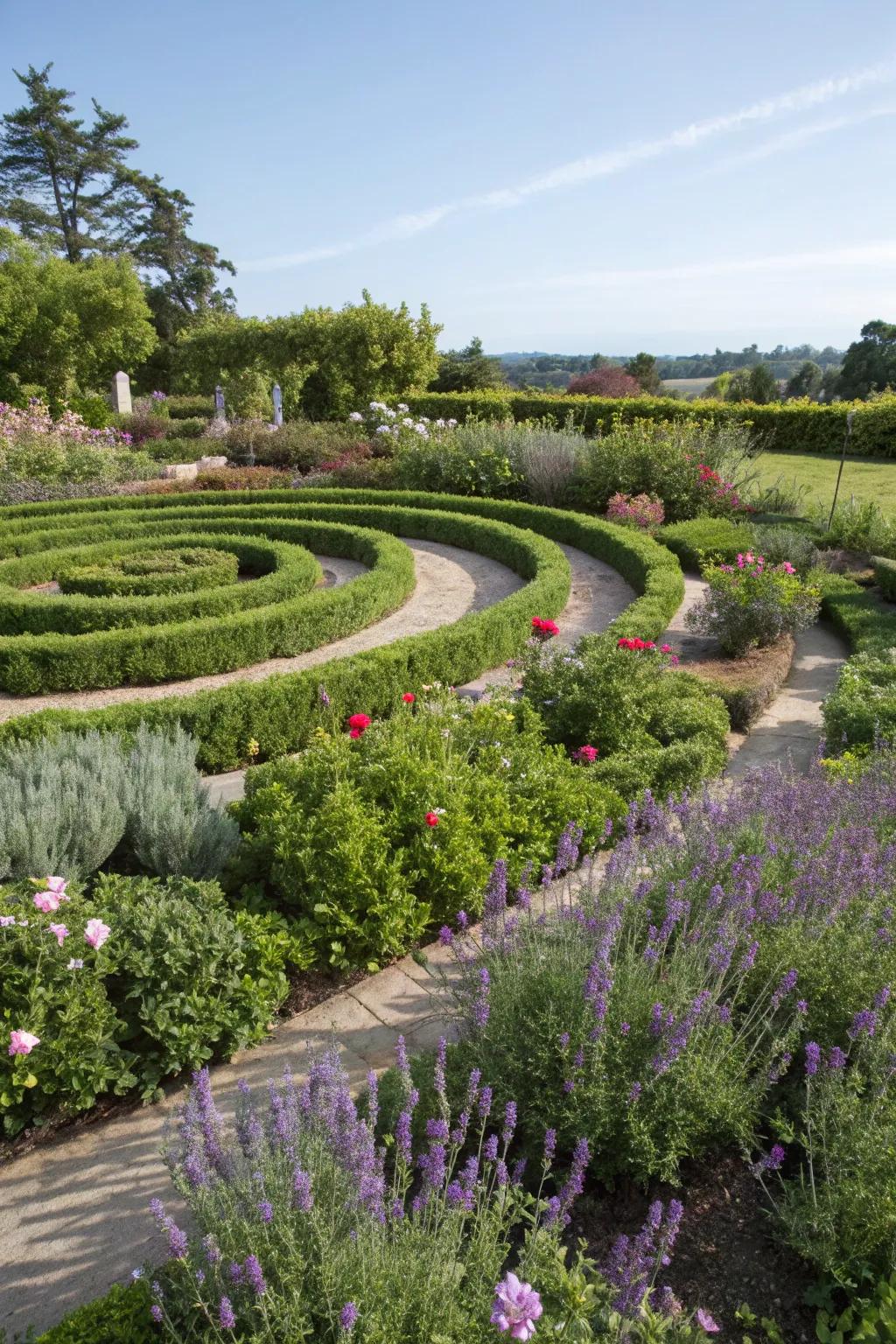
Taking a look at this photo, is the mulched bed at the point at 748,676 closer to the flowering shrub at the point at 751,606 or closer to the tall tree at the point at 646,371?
the flowering shrub at the point at 751,606

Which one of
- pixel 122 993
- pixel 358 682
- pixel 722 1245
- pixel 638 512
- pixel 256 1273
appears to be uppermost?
pixel 638 512

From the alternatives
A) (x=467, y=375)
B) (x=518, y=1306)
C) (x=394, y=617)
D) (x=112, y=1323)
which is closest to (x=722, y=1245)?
(x=518, y=1306)

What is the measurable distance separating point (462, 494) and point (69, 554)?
24.9 feet

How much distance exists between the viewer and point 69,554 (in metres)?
11.7

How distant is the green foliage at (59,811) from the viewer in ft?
13.6

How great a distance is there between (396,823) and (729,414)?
20.3 m

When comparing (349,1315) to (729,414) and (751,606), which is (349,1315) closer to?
(751,606)

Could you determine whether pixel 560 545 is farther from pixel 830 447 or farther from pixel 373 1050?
pixel 830 447

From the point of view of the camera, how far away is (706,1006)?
298 centimetres

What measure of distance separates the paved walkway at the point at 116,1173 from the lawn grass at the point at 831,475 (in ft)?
45.7

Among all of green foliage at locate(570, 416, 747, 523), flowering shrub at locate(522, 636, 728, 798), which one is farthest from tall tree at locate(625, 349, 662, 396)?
flowering shrub at locate(522, 636, 728, 798)

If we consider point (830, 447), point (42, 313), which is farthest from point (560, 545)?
point (42, 313)

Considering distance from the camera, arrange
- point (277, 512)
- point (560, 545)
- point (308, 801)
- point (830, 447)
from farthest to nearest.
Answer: point (830, 447)
point (277, 512)
point (560, 545)
point (308, 801)

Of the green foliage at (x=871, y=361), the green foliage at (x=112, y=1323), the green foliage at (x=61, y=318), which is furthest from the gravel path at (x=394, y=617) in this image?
the green foliage at (x=871, y=361)
